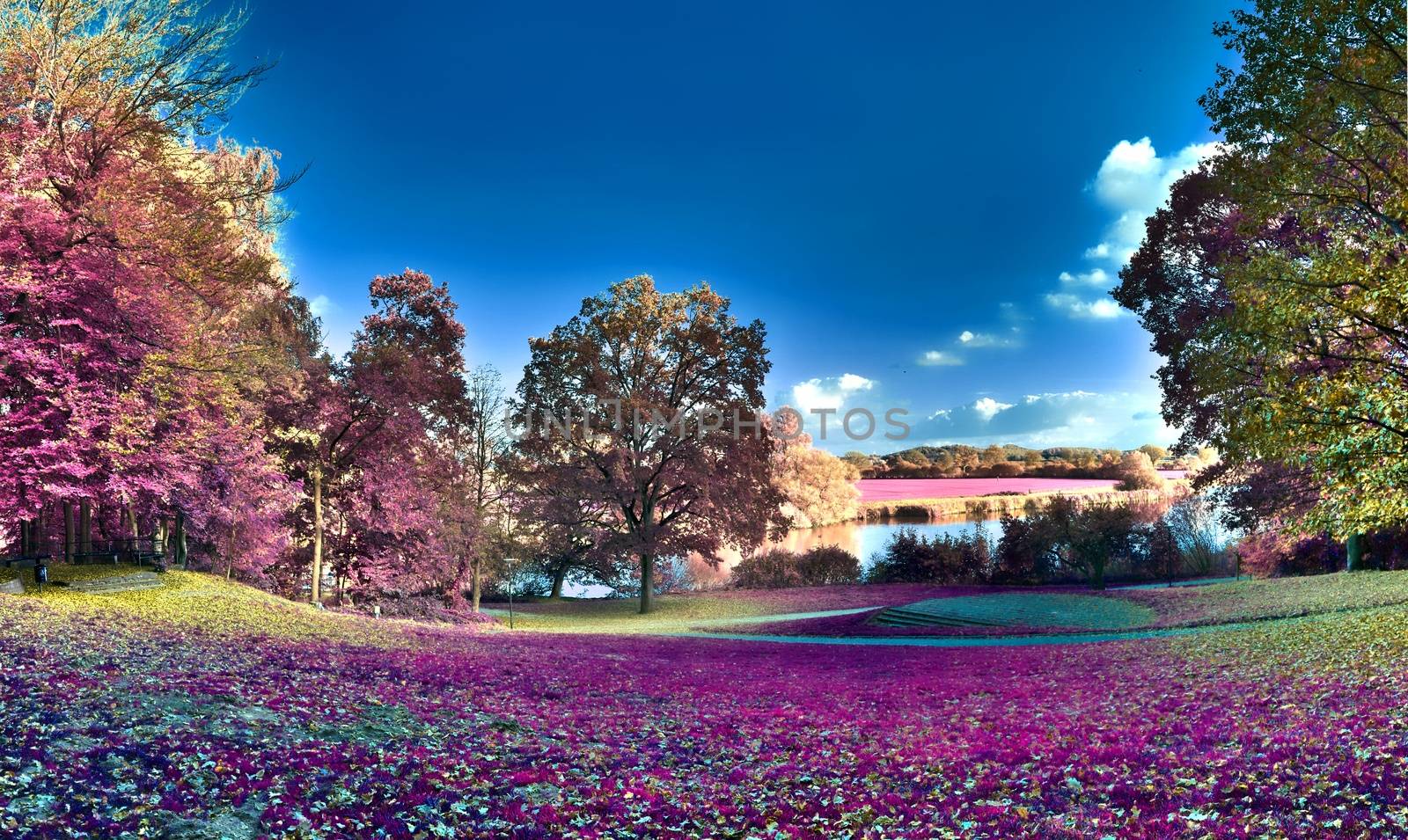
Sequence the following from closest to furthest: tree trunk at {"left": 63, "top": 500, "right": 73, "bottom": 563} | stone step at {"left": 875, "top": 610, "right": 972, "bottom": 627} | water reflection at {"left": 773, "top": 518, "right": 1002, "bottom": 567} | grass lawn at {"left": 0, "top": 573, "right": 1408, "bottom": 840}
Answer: grass lawn at {"left": 0, "top": 573, "right": 1408, "bottom": 840}
tree trunk at {"left": 63, "top": 500, "right": 73, "bottom": 563}
stone step at {"left": 875, "top": 610, "right": 972, "bottom": 627}
water reflection at {"left": 773, "top": 518, "right": 1002, "bottom": 567}

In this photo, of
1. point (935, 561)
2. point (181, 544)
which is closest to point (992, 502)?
point (935, 561)

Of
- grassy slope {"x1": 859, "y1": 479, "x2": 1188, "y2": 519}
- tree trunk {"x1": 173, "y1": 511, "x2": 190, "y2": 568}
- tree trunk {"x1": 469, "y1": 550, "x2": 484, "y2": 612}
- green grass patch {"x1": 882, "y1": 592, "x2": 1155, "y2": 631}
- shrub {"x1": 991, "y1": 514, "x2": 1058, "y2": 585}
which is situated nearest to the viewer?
green grass patch {"x1": 882, "y1": 592, "x2": 1155, "y2": 631}

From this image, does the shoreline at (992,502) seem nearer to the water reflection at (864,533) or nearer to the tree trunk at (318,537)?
the water reflection at (864,533)

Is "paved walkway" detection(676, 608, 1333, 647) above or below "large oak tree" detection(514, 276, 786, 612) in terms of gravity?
below

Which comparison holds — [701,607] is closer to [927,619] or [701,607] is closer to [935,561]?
[927,619]

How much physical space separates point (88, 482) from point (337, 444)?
8112mm

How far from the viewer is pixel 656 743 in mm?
7023

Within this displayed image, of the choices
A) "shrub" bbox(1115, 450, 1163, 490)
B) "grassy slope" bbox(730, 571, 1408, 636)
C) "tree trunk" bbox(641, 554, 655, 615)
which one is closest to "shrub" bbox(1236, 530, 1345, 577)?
"grassy slope" bbox(730, 571, 1408, 636)

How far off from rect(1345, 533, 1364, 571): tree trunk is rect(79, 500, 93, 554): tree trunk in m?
36.3

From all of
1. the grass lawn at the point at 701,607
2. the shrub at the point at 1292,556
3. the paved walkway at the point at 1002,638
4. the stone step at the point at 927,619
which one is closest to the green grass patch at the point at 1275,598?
the paved walkway at the point at 1002,638

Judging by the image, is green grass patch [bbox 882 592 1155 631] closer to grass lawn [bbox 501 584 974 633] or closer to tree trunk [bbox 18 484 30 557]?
grass lawn [bbox 501 584 974 633]

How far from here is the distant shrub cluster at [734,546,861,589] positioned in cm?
3512

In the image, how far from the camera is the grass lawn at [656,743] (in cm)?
459

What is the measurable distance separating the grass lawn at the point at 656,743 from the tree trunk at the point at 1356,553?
49.3ft
